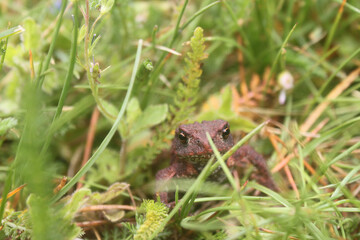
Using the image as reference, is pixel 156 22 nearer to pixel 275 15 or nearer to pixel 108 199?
pixel 275 15

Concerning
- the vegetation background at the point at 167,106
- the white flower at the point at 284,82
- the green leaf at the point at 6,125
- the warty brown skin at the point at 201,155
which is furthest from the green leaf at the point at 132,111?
the white flower at the point at 284,82

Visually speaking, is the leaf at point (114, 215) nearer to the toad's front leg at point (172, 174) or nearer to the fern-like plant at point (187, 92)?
the toad's front leg at point (172, 174)

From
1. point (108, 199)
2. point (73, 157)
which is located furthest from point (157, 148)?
point (73, 157)

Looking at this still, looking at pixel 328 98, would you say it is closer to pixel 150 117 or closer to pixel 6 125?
pixel 150 117

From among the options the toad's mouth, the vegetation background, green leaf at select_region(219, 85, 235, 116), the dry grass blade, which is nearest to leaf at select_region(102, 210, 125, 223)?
the vegetation background

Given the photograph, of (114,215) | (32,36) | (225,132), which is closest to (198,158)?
(225,132)

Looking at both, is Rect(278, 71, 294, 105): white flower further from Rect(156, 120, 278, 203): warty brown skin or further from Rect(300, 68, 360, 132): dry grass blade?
Rect(156, 120, 278, 203): warty brown skin
